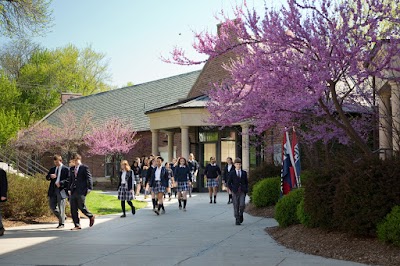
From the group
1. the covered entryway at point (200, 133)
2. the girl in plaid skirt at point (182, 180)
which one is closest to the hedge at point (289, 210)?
the girl in plaid skirt at point (182, 180)

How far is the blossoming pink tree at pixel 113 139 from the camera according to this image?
40.8 metres

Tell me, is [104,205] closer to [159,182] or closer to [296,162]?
[159,182]

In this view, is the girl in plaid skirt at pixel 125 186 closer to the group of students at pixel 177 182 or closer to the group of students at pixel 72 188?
the group of students at pixel 177 182

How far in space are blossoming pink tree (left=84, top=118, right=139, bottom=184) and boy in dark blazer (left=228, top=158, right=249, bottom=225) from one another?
986 inches

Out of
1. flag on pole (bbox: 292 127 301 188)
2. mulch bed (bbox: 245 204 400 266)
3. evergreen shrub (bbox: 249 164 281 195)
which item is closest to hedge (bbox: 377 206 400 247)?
mulch bed (bbox: 245 204 400 266)

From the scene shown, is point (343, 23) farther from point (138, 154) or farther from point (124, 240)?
point (138, 154)

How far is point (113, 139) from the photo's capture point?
40969 millimetres

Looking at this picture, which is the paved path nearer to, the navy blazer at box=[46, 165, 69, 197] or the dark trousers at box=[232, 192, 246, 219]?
the dark trousers at box=[232, 192, 246, 219]

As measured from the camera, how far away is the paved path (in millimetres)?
9812

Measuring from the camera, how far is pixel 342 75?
1258 cm

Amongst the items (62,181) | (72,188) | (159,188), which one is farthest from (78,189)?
(159,188)

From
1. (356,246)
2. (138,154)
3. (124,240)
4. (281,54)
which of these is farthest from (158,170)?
(138,154)

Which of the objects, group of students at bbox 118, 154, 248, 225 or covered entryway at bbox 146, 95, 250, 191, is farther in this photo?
covered entryway at bbox 146, 95, 250, 191

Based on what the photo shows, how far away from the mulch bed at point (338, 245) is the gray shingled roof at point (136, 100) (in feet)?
97.5
